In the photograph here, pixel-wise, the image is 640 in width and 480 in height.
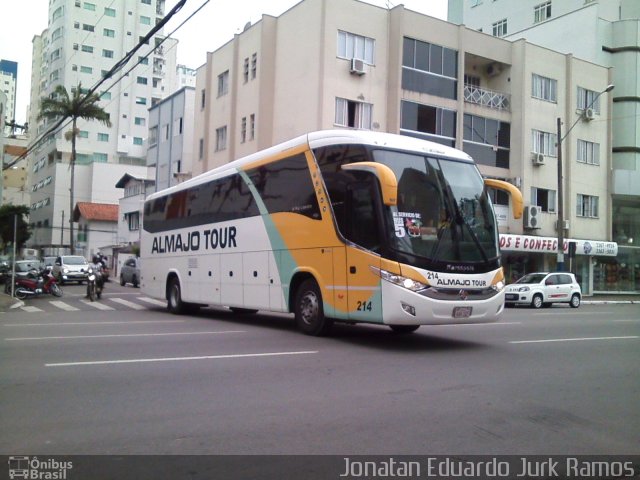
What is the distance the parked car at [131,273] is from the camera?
33062 mm

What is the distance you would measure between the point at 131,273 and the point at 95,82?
60.0 metres

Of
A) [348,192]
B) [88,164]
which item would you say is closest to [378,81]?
[348,192]

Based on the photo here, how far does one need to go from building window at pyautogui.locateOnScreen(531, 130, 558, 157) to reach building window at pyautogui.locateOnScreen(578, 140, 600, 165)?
7.96 feet

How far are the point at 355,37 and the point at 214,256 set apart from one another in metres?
17.4

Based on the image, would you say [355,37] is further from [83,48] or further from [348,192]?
[83,48]

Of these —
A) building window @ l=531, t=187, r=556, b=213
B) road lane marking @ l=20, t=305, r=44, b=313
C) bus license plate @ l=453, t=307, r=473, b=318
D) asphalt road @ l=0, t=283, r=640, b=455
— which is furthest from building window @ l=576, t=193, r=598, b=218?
road lane marking @ l=20, t=305, r=44, b=313

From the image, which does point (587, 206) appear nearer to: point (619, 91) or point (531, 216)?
point (531, 216)

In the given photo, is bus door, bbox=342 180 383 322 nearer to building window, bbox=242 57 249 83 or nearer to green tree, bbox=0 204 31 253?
building window, bbox=242 57 249 83

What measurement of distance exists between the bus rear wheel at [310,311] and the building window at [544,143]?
26.9 metres

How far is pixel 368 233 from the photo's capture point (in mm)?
9938

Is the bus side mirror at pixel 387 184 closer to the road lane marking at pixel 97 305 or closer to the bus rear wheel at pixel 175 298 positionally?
the bus rear wheel at pixel 175 298

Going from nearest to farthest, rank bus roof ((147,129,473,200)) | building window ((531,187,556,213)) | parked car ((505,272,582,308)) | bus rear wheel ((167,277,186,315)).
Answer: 1. bus roof ((147,129,473,200))
2. bus rear wheel ((167,277,186,315))
3. parked car ((505,272,582,308))
4. building window ((531,187,556,213))

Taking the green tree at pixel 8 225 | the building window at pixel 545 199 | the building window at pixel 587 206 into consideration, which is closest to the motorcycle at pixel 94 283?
the building window at pixel 545 199

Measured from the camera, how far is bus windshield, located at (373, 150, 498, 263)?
383 inches
